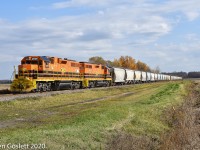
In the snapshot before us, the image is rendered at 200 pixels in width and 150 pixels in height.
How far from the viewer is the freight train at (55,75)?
35.3 m

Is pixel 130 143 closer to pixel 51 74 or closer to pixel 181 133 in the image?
pixel 181 133

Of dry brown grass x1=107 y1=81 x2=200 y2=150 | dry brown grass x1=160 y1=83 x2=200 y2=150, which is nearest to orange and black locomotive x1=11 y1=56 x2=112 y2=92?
dry brown grass x1=160 y1=83 x2=200 y2=150

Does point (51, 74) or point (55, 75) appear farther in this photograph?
point (55, 75)

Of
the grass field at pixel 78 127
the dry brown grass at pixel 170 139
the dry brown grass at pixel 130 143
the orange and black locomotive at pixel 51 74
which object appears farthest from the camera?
the orange and black locomotive at pixel 51 74

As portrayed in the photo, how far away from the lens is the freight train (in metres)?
35.3

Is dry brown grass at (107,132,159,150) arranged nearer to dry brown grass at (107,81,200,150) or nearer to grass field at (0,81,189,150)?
dry brown grass at (107,81,200,150)

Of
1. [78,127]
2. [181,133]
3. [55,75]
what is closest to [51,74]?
[55,75]

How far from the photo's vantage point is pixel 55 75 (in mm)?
40312

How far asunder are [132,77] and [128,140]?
69391 millimetres

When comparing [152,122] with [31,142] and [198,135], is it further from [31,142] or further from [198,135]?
[31,142]

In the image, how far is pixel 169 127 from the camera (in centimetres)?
1938

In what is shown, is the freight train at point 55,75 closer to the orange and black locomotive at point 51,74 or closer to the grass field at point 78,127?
the orange and black locomotive at point 51,74

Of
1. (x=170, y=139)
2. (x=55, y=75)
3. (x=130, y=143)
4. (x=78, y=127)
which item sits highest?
(x=55, y=75)

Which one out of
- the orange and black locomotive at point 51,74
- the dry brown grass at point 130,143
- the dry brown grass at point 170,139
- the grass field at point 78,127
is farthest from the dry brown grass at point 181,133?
the orange and black locomotive at point 51,74
